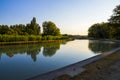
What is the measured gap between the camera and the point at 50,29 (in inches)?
2331

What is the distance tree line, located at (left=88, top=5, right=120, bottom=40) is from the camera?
33.0 metres

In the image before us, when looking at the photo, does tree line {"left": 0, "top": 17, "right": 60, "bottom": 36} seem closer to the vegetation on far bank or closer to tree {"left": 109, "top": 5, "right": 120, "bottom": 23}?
the vegetation on far bank

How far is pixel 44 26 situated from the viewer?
6025 cm

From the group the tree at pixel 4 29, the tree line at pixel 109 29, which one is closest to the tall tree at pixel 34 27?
the tree at pixel 4 29

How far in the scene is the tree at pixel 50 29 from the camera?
5922cm

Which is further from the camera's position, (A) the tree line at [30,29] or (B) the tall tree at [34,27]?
(B) the tall tree at [34,27]

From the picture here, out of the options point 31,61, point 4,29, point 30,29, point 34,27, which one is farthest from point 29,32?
point 31,61

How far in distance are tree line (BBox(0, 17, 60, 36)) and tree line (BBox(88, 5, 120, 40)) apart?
66.8 feet

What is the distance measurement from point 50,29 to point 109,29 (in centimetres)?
2163

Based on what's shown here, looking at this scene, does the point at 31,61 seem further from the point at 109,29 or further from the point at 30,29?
the point at 109,29

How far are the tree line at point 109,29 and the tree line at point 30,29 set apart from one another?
20366 millimetres

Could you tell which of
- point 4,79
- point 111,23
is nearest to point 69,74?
point 4,79

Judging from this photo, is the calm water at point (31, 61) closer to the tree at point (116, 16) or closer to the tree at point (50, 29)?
the tree at point (116, 16)

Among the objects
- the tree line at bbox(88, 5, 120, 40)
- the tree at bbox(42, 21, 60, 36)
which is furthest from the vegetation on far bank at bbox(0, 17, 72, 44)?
the tree line at bbox(88, 5, 120, 40)
